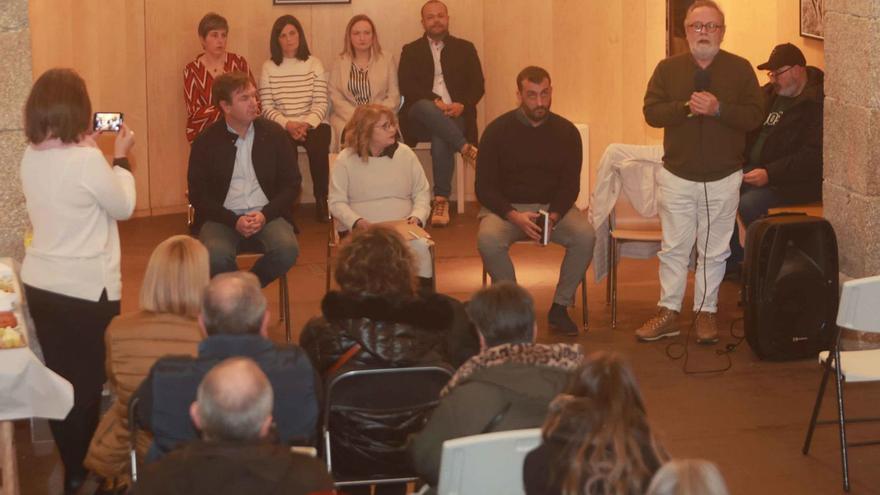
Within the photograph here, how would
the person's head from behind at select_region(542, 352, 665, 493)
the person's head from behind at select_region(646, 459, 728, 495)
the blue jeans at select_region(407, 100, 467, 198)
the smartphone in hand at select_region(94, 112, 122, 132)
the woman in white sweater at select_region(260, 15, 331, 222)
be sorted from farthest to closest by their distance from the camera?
the blue jeans at select_region(407, 100, 467, 198) → the woman in white sweater at select_region(260, 15, 331, 222) → the smartphone in hand at select_region(94, 112, 122, 132) → the person's head from behind at select_region(542, 352, 665, 493) → the person's head from behind at select_region(646, 459, 728, 495)

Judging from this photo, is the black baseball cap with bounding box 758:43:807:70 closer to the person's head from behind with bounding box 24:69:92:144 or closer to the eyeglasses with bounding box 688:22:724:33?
the eyeglasses with bounding box 688:22:724:33

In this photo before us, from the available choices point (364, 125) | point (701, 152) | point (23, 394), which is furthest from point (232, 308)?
point (701, 152)

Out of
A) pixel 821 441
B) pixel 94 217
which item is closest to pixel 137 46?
pixel 94 217

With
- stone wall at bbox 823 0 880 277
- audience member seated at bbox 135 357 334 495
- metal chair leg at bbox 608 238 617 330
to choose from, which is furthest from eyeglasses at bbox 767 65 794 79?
audience member seated at bbox 135 357 334 495

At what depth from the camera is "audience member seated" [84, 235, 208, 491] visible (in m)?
4.60

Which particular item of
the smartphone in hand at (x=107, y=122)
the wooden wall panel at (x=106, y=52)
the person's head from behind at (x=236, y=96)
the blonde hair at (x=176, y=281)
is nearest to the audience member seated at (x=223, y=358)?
the blonde hair at (x=176, y=281)

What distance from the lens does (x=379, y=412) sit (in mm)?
4590

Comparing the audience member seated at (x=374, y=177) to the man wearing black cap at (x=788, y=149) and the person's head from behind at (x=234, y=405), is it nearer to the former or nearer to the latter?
the man wearing black cap at (x=788, y=149)

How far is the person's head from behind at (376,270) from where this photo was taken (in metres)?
4.82

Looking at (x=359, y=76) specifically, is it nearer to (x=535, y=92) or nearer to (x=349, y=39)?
(x=349, y=39)

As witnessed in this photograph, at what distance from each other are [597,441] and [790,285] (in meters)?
3.74

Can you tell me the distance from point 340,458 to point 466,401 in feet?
2.98

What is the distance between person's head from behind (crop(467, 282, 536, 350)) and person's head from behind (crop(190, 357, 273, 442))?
902mm

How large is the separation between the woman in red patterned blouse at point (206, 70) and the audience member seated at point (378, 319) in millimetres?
5767
